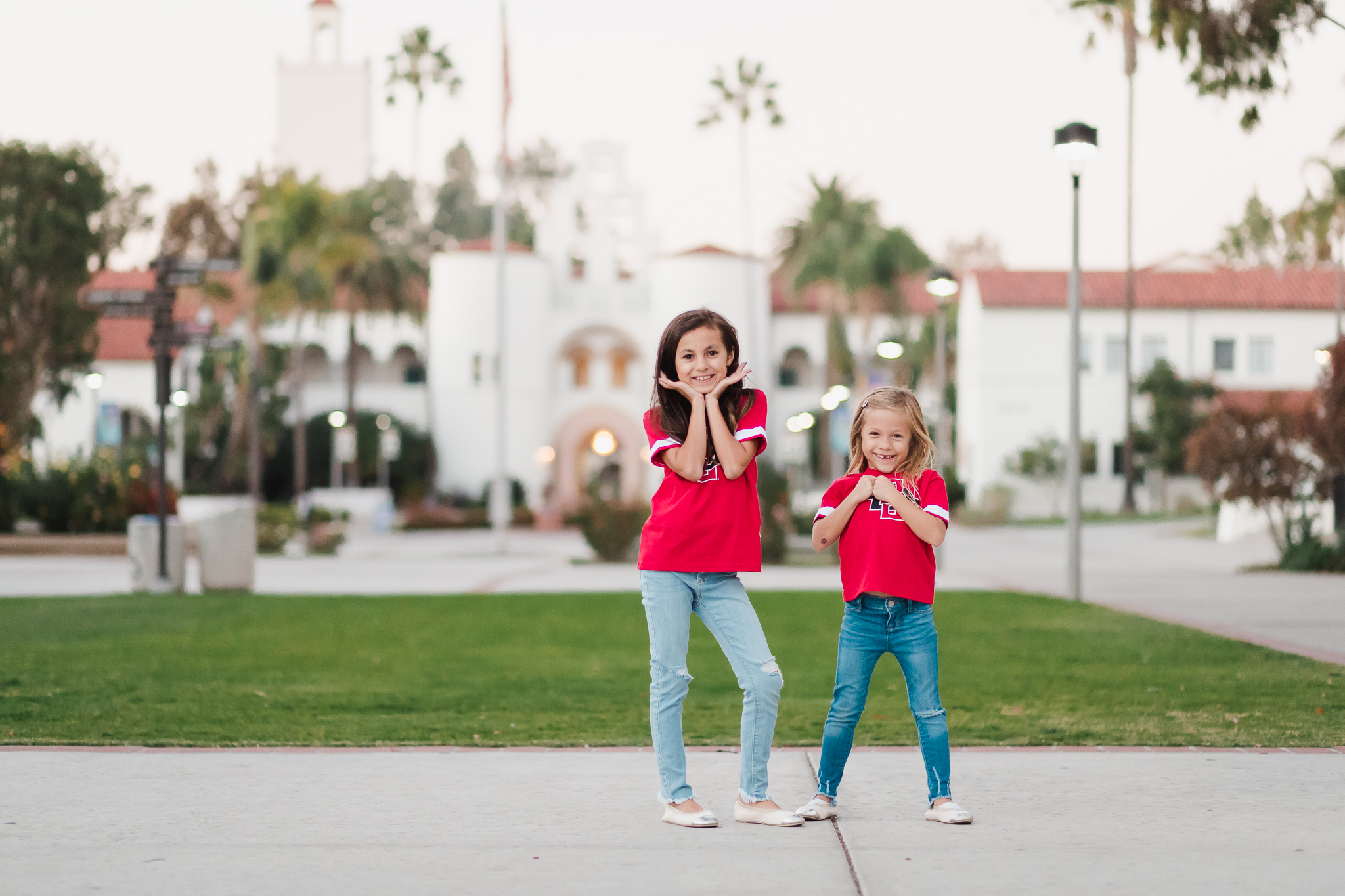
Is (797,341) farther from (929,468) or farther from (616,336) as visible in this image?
(929,468)

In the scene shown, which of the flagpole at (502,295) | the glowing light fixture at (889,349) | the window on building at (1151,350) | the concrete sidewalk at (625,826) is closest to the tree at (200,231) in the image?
the flagpole at (502,295)

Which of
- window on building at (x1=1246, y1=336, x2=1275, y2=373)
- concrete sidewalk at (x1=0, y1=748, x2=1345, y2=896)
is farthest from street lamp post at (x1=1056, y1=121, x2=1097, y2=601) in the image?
window on building at (x1=1246, y1=336, x2=1275, y2=373)

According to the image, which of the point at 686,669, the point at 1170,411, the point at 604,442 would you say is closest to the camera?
the point at 686,669

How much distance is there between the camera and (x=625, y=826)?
4711mm

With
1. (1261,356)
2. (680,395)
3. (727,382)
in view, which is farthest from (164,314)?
(1261,356)

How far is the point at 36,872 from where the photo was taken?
4090 millimetres

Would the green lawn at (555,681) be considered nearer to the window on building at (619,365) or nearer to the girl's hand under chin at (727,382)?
the girl's hand under chin at (727,382)

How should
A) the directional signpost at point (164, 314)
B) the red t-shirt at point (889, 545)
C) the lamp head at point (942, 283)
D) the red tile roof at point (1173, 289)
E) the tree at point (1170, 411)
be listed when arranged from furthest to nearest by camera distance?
the red tile roof at point (1173, 289)
the tree at point (1170, 411)
the lamp head at point (942, 283)
the directional signpost at point (164, 314)
the red t-shirt at point (889, 545)

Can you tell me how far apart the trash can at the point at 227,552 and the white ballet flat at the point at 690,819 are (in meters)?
13.8

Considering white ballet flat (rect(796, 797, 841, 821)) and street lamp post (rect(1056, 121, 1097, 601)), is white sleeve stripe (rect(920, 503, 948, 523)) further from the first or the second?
street lamp post (rect(1056, 121, 1097, 601))

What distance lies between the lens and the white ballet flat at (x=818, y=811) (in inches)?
188

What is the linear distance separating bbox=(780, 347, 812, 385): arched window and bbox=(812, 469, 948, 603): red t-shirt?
54.6 meters

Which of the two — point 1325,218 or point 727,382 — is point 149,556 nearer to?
point 727,382

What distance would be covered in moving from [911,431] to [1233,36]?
9706 mm
